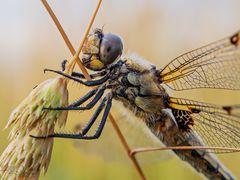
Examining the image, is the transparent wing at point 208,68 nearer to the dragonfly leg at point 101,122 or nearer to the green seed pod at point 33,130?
the dragonfly leg at point 101,122

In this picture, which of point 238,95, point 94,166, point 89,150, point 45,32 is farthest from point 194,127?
point 45,32

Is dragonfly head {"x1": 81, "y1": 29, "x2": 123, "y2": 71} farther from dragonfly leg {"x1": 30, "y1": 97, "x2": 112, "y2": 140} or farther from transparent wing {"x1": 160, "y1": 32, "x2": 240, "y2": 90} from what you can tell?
transparent wing {"x1": 160, "y1": 32, "x2": 240, "y2": 90}

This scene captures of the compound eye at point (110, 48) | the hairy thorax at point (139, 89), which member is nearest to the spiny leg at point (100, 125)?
the hairy thorax at point (139, 89)

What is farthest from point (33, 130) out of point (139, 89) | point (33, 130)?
point (139, 89)

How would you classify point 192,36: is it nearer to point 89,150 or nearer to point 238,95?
point 238,95

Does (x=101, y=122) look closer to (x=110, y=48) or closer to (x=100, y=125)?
(x=100, y=125)

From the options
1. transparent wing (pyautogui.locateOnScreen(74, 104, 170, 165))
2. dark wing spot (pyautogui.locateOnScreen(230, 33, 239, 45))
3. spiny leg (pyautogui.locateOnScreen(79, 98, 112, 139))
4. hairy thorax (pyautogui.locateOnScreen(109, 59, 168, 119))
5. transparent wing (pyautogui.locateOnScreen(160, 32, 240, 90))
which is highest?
dark wing spot (pyautogui.locateOnScreen(230, 33, 239, 45))

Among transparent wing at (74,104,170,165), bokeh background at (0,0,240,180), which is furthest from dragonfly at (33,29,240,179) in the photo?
bokeh background at (0,0,240,180)

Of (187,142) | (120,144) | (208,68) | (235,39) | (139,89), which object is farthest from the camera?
(120,144)
